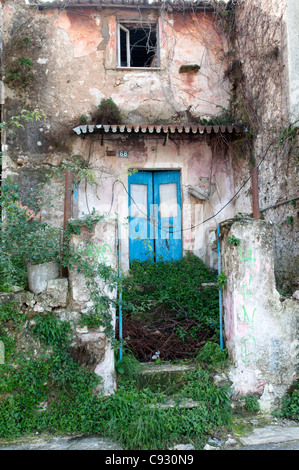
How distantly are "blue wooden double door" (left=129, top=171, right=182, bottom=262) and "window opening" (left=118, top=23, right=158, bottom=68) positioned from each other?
283 centimetres

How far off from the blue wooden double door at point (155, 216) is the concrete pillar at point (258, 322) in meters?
3.68

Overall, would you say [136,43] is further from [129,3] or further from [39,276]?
[39,276]

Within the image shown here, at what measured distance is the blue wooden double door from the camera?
8.13m

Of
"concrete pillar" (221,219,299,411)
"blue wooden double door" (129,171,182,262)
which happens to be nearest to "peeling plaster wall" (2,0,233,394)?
"blue wooden double door" (129,171,182,262)

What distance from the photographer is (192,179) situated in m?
8.30

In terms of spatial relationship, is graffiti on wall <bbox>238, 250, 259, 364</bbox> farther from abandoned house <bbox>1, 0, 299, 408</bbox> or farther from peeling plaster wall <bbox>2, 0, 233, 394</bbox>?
peeling plaster wall <bbox>2, 0, 233, 394</bbox>

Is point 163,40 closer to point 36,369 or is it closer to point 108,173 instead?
point 108,173

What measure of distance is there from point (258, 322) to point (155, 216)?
4.39 metres

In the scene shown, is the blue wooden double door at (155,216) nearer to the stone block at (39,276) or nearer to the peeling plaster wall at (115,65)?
the peeling plaster wall at (115,65)

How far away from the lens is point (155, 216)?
8.33 metres

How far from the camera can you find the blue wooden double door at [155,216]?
813cm

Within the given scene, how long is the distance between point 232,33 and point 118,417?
27.1 feet

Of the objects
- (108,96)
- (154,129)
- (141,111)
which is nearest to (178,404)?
(154,129)

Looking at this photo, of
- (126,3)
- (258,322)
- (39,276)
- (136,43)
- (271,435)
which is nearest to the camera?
(271,435)
